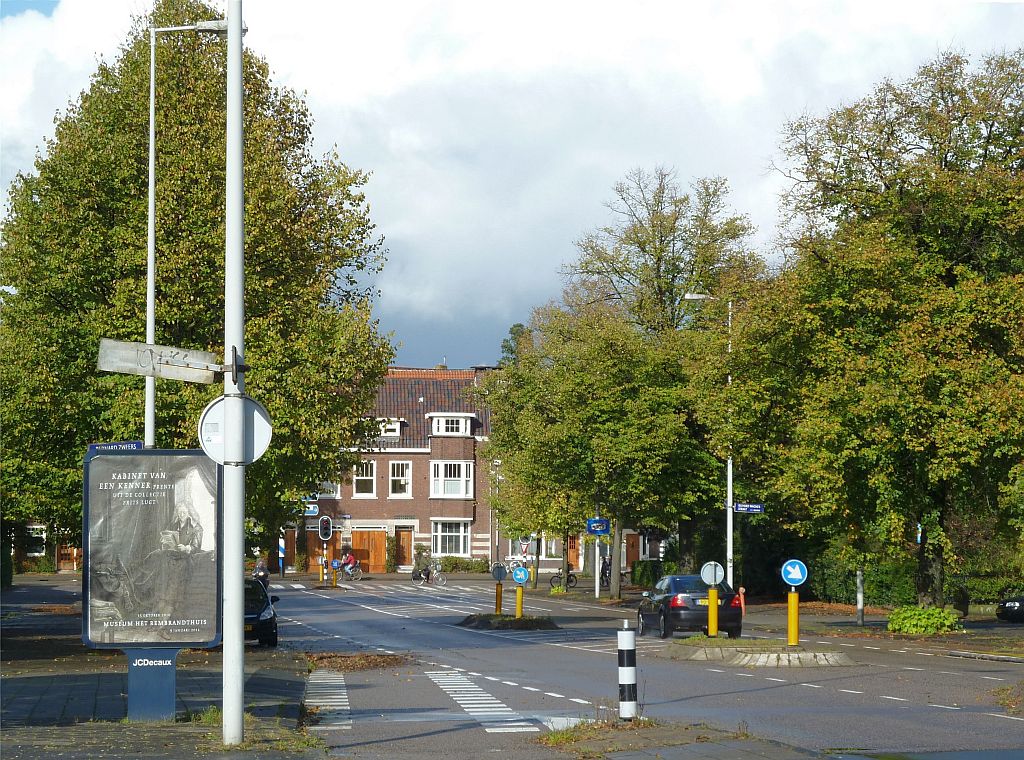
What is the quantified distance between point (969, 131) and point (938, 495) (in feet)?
29.7

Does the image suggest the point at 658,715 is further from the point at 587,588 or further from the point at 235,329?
the point at 587,588

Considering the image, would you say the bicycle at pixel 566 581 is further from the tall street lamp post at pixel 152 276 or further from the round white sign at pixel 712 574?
the tall street lamp post at pixel 152 276

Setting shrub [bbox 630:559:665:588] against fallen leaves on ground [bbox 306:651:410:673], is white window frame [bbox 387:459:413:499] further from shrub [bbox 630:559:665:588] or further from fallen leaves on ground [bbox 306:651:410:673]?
fallen leaves on ground [bbox 306:651:410:673]

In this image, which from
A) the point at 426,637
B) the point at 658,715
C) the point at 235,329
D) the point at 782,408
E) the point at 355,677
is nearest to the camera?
the point at 235,329

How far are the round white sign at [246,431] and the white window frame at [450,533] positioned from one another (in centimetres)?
7591

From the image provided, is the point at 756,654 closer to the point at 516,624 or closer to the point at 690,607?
the point at 690,607

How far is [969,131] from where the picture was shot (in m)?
32.9

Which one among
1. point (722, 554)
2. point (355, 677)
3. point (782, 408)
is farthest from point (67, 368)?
point (722, 554)

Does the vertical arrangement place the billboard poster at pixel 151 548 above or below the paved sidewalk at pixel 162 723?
above

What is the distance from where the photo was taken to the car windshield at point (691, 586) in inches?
1229

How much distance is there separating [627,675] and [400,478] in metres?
76.0

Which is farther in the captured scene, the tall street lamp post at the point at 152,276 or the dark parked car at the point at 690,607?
the dark parked car at the point at 690,607

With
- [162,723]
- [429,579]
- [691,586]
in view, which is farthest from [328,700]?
[429,579]

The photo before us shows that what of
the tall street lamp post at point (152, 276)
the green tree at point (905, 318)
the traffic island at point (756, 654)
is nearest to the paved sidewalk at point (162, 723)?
the tall street lamp post at point (152, 276)
